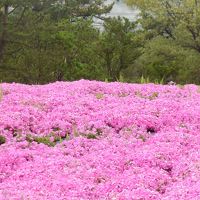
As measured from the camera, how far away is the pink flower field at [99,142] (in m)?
9.61

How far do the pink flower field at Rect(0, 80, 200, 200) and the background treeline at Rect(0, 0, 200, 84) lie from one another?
19181 millimetres

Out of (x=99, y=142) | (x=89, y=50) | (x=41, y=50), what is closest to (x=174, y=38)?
(x=89, y=50)

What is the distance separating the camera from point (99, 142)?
501 inches

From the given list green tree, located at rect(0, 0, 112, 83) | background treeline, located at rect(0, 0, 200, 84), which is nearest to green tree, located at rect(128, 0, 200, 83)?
background treeline, located at rect(0, 0, 200, 84)

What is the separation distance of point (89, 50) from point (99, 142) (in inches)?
1161

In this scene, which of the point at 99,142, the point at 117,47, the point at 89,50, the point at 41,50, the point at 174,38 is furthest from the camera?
the point at 174,38

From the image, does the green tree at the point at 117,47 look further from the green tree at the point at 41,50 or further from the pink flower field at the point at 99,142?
the pink flower field at the point at 99,142

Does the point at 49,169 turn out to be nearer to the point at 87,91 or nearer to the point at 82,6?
the point at 87,91

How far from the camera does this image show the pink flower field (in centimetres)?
961

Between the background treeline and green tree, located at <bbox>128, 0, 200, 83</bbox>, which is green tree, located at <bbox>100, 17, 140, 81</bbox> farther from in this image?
green tree, located at <bbox>128, 0, 200, 83</bbox>

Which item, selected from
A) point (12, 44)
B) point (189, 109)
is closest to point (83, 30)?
point (12, 44)

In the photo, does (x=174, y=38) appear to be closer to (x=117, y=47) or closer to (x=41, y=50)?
(x=117, y=47)

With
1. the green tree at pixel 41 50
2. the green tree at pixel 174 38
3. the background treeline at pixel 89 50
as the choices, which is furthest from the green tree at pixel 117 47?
the green tree at pixel 174 38

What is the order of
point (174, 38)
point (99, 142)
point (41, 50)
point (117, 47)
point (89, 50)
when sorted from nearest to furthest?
point (99, 142), point (41, 50), point (89, 50), point (117, 47), point (174, 38)
